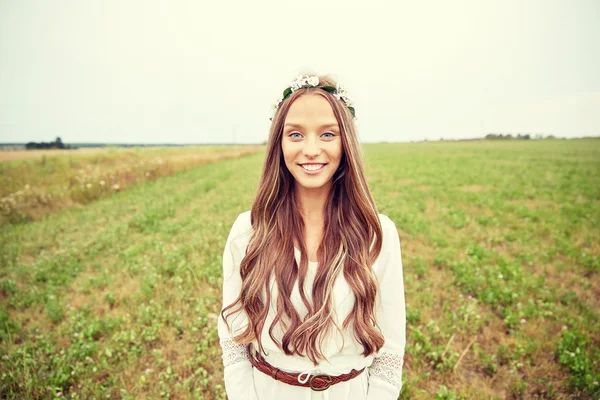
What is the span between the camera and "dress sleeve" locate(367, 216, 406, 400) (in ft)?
5.05

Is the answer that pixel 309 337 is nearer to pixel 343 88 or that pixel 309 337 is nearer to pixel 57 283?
pixel 343 88

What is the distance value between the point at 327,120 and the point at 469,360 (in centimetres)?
344

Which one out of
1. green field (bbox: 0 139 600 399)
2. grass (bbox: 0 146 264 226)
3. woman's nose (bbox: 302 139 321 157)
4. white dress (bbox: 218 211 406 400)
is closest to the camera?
woman's nose (bbox: 302 139 321 157)

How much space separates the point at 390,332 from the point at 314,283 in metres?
0.49

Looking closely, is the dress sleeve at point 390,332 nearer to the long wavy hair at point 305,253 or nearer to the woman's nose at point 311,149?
the long wavy hair at point 305,253

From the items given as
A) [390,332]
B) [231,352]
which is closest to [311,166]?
[390,332]

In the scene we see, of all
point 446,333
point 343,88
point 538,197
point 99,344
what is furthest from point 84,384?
point 538,197

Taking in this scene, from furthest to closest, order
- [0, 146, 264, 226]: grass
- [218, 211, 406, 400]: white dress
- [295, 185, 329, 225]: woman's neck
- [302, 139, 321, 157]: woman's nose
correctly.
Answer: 1. [0, 146, 264, 226]: grass
2. [295, 185, 329, 225]: woman's neck
3. [218, 211, 406, 400]: white dress
4. [302, 139, 321, 157]: woman's nose

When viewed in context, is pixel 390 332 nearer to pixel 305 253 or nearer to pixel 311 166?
pixel 305 253

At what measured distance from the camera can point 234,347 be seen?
1.59 meters

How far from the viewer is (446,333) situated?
3.68m

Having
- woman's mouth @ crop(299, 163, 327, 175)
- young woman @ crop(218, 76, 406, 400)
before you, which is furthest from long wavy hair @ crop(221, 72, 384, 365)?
woman's mouth @ crop(299, 163, 327, 175)

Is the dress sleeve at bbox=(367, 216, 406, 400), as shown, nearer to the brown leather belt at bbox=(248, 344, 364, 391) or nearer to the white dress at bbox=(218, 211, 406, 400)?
the white dress at bbox=(218, 211, 406, 400)

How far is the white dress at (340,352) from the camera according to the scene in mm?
1537
